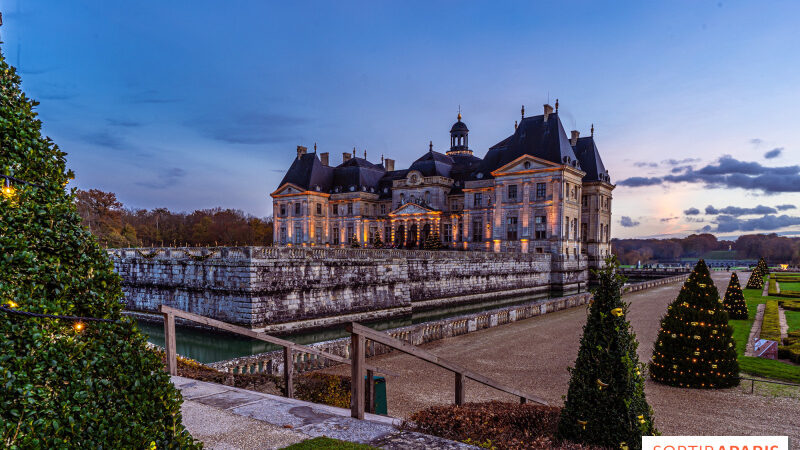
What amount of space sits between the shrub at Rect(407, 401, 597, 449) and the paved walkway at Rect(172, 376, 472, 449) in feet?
1.70

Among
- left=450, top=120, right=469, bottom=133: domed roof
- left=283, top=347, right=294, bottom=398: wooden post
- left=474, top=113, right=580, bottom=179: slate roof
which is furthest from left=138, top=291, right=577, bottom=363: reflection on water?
left=450, top=120, right=469, bottom=133: domed roof

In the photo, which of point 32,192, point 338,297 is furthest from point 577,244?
point 32,192

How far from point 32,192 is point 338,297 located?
26.2m

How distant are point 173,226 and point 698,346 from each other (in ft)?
301

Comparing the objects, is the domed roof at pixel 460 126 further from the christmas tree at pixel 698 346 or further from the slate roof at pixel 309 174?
the christmas tree at pixel 698 346

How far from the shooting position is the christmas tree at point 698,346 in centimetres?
1139

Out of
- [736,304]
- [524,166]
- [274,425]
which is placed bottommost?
[736,304]

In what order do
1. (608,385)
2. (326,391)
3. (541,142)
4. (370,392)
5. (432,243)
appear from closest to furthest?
(608,385)
(370,392)
(326,391)
(541,142)
(432,243)

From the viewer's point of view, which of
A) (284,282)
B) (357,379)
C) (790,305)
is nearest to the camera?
(357,379)

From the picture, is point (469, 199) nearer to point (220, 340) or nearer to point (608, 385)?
point (220, 340)

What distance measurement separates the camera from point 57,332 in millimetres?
2656

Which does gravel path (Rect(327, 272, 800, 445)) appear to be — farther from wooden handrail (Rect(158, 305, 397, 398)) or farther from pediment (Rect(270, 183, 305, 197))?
pediment (Rect(270, 183, 305, 197))

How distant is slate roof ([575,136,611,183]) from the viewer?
63156 millimetres

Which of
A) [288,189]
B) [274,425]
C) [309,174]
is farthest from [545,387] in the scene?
[288,189]
